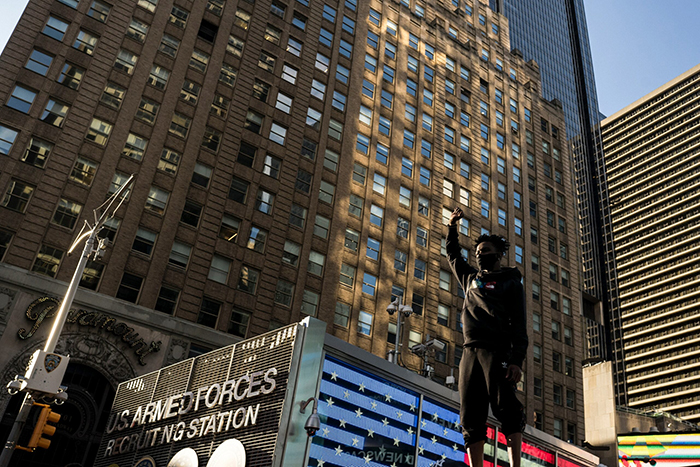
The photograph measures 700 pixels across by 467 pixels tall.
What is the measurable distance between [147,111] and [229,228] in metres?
9.41

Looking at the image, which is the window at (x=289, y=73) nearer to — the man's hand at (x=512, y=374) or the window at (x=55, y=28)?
the window at (x=55, y=28)

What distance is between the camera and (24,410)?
16812 mm

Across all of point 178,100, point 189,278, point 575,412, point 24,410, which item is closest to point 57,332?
point 24,410

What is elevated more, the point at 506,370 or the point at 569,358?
the point at 569,358

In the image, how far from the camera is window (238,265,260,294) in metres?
38.9

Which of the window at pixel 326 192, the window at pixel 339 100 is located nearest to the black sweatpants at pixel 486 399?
the window at pixel 326 192


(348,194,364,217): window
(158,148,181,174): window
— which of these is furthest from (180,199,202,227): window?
(348,194,364,217): window

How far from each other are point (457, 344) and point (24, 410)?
36897mm

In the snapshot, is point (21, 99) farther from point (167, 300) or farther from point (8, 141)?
point (167, 300)

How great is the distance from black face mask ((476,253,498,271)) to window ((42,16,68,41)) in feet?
130

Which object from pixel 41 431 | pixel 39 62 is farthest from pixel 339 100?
pixel 41 431

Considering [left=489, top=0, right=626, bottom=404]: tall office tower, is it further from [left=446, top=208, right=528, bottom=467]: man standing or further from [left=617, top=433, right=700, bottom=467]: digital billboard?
[left=446, top=208, right=528, bottom=467]: man standing

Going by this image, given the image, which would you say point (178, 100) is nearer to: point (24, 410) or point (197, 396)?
point (197, 396)

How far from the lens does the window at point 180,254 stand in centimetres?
3716
